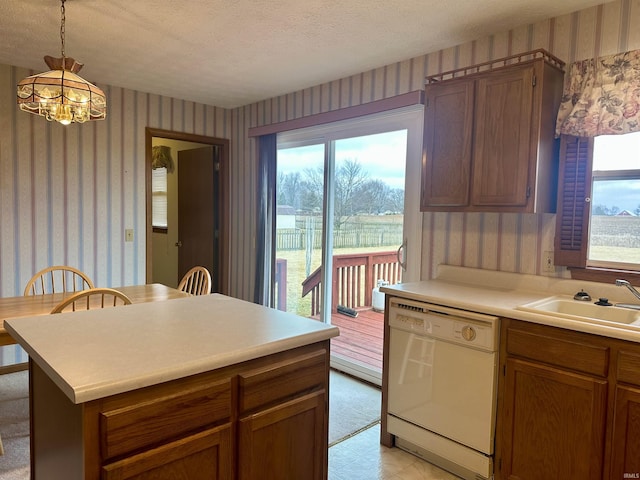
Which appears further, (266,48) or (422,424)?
(266,48)

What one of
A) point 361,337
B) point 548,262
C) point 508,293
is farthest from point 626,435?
point 361,337

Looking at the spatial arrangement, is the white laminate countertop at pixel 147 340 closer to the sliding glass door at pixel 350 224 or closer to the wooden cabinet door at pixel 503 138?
the wooden cabinet door at pixel 503 138

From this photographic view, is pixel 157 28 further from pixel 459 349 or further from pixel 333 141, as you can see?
pixel 459 349

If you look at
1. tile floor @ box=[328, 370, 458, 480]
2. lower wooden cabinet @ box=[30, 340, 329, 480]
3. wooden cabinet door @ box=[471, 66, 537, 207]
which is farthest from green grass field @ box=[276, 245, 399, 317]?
lower wooden cabinet @ box=[30, 340, 329, 480]

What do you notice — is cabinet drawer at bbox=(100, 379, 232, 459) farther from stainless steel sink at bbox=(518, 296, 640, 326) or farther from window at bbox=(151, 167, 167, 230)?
window at bbox=(151, 167, 167, 230)

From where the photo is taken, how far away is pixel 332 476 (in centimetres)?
218

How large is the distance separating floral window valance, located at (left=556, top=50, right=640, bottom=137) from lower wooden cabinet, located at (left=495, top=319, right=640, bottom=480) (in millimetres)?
1034

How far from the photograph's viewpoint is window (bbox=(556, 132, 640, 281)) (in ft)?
7.18

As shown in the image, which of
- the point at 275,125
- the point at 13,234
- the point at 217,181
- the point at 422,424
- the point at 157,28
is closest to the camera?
the point at 422,424

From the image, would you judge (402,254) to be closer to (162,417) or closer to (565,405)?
(565,405)

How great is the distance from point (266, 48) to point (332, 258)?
5.60 ft

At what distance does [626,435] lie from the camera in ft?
5.38

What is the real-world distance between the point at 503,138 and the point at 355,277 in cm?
174

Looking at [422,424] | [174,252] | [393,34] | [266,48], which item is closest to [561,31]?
[393,34]
